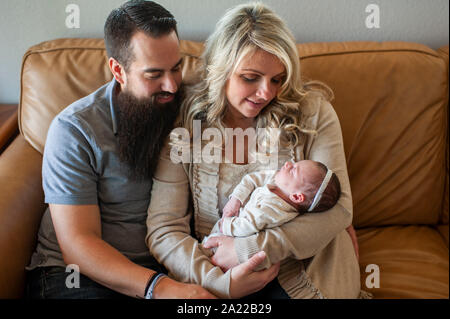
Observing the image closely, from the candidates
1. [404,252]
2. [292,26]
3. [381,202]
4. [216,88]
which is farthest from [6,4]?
[404,252]

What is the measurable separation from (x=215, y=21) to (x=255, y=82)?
0.43 m

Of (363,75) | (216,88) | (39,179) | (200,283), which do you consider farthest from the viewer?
(363,75)

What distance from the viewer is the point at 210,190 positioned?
54.6 inches

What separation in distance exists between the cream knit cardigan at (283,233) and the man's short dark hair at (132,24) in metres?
0.33

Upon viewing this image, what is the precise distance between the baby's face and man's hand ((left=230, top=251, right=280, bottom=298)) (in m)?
0.20

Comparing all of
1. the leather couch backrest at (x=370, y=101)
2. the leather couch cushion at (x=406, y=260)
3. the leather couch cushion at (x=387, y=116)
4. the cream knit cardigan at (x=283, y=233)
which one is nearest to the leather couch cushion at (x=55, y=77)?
the leather couch backrest at (x=370, y=101)

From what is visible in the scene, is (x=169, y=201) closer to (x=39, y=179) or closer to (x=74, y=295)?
(x=74, y=295)

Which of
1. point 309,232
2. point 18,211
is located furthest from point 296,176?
point 18,211

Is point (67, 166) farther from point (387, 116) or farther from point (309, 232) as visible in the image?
Result: point (387, 116)

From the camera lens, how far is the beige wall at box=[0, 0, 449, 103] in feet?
4.76

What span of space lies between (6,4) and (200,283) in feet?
3.64

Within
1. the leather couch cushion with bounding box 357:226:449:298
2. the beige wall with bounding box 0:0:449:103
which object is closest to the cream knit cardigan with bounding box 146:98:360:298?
the leather couch cushion with bounding box 357:226:449:298

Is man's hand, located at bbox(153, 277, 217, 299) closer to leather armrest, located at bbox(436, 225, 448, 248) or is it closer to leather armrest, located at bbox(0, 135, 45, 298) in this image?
leather armrest, located at bbox(0, 135, 45, 298)

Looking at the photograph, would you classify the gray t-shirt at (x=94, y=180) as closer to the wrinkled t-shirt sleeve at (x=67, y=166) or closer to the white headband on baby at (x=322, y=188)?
the wrinkled t-shirt sleeve at (x=67, y=166)
